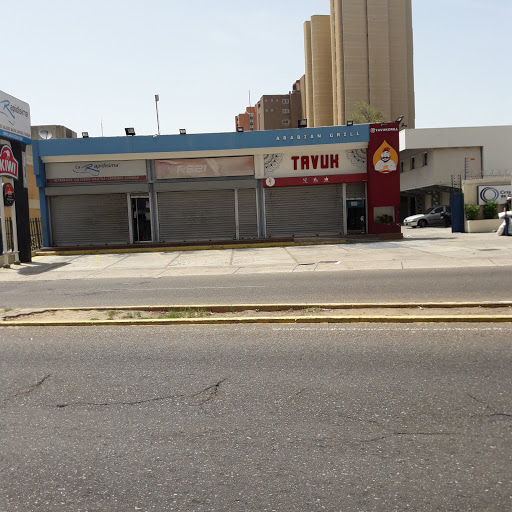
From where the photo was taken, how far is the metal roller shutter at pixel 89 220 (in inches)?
1176

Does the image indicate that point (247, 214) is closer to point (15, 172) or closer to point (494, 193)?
point (15, 172)

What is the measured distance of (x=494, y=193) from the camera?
3042cm

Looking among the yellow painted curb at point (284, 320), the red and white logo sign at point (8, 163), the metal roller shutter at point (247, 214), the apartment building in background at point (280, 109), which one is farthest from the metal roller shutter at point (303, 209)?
the apartment building in background at point (280, 109)

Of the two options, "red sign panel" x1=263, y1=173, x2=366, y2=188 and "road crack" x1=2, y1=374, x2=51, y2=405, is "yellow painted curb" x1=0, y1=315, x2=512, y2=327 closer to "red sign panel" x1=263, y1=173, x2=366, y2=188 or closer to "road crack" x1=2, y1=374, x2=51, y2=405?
"road crack" x1=2, y1=374, x2=51, y2=405

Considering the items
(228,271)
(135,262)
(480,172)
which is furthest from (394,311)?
(480,172)

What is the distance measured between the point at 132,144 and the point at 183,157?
2.65 metres

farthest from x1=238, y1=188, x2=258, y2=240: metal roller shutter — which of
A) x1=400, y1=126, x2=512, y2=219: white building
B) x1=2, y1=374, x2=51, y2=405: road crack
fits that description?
x1=2, y1=374, x2=51, y2=405: road crack

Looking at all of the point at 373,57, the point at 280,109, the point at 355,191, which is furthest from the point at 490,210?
the point at 280,109

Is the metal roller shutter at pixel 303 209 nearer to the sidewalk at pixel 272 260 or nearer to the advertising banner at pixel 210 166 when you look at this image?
the advertising banner at pixel 210 166

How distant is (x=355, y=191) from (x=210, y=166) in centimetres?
769

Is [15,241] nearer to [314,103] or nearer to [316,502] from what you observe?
[316,502]

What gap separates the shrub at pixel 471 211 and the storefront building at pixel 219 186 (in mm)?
4203

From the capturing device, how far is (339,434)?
4.51 metres

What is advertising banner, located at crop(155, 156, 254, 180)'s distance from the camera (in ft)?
95.9
